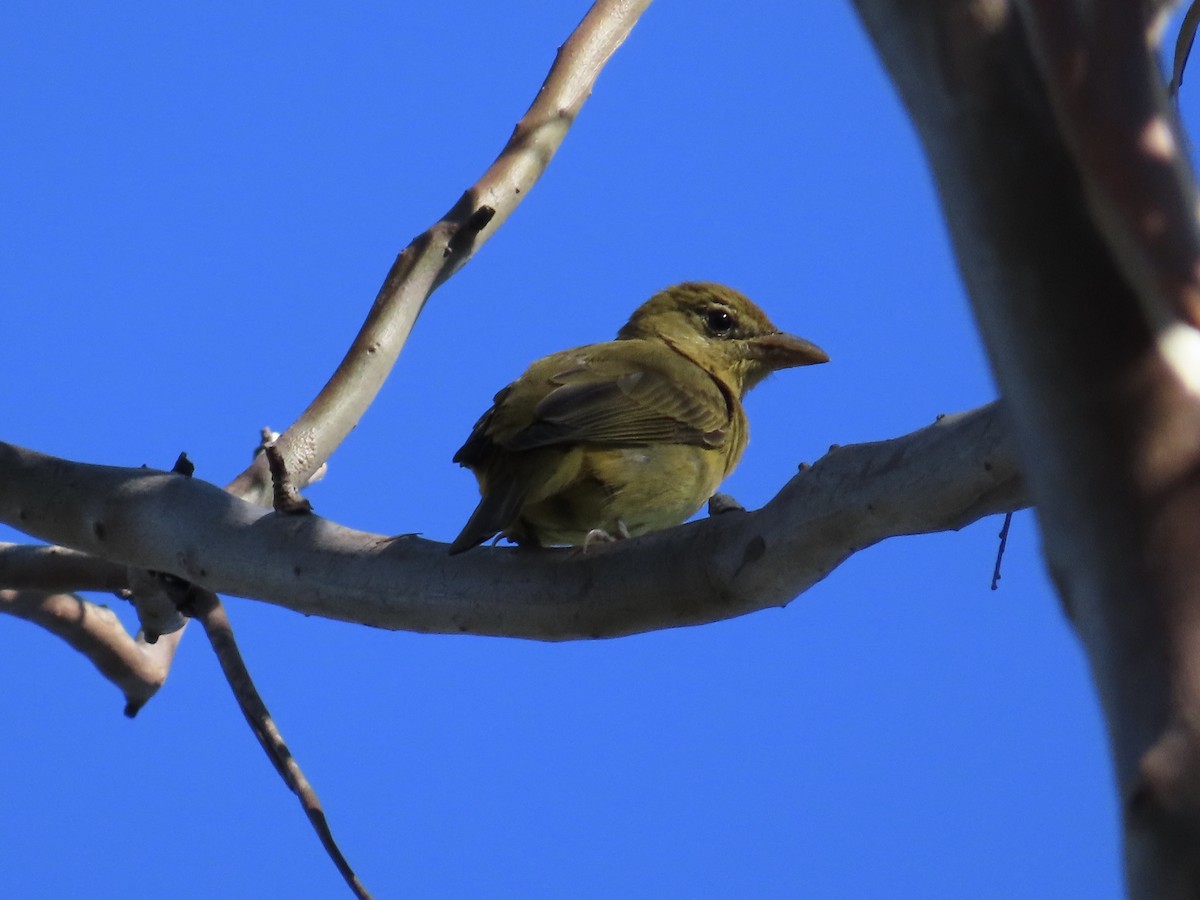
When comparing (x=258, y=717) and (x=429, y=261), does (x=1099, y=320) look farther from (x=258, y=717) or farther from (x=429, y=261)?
(x=429, y=261)

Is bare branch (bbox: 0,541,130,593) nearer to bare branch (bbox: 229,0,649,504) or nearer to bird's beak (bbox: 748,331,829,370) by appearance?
bare branch (bbox: 229,0,649,504)

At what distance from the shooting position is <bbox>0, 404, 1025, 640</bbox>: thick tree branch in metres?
2.57

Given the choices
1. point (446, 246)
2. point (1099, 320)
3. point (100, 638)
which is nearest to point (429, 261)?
point (446, 246)

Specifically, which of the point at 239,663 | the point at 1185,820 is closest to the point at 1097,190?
the point at 1185,820

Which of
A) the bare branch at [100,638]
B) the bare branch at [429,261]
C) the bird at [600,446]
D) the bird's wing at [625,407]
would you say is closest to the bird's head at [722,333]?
the bird at [600,446]

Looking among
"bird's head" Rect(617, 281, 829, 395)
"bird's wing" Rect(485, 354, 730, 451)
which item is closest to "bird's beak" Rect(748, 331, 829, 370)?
"bird's head" Rect(617, 281, 829, 395)

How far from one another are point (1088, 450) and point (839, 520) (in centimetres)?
162

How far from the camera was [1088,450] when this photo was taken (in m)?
1.04

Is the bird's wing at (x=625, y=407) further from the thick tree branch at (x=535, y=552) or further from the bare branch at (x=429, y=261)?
the thick tree branch at (x=535, y=552)

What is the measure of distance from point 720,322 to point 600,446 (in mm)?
1965

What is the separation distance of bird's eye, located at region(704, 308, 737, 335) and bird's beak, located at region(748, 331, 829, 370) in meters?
0.14

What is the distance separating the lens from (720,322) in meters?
6.06

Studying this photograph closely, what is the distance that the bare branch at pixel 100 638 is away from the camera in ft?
15.4

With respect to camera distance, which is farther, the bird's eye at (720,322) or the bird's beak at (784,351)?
the bird's eye at (720,322)
